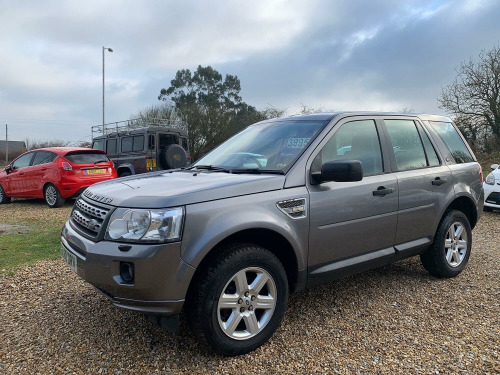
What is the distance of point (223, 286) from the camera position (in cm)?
257

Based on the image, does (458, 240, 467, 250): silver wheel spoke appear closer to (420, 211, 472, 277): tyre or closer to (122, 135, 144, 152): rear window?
(420, 211, 472, 277): tyre

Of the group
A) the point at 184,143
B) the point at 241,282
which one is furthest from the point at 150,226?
the point at 184,143

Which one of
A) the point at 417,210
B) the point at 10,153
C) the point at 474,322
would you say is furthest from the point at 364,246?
the point at 10,153

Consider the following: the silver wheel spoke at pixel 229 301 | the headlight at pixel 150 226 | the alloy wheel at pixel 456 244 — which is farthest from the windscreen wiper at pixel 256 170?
the alloy wheel at pixel 456 244

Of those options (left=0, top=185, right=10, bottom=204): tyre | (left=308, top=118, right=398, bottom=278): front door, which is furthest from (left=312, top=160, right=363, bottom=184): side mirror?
(left=0, top=185, right=10, bottom=204): tyre

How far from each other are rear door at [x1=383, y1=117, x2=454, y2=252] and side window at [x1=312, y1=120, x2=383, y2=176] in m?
0.19

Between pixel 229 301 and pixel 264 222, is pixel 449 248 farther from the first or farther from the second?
pixel 229 301

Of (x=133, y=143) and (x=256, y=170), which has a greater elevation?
(x=133, y=143)

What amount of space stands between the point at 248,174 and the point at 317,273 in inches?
36.7

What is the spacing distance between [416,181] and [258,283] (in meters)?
1.98

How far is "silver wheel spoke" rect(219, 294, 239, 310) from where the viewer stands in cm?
260

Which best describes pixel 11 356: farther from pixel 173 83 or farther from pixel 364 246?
pixel 173 83

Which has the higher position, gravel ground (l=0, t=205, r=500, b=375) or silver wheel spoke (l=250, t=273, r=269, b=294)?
silver wheel spoke (l=250, t=273, r=269, b=294)

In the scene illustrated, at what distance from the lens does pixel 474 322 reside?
3.21 metres
